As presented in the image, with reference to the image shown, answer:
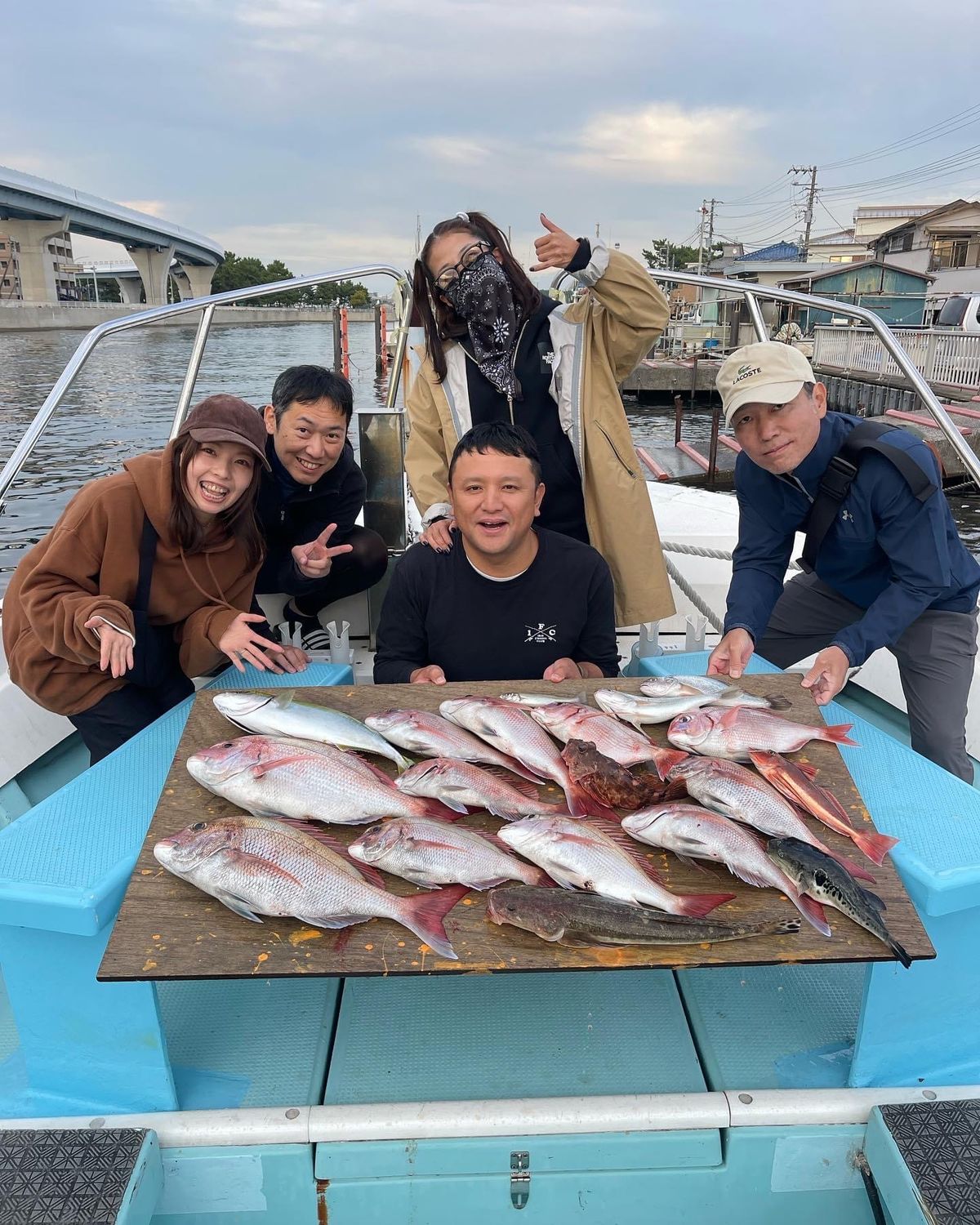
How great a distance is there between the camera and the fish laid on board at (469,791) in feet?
6.46

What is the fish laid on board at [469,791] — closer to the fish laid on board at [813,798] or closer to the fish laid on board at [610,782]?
the fish laid on board at [610,782]

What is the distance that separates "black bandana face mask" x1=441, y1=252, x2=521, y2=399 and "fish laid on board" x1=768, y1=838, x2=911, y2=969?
220 cm

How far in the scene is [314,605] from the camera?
175 inches

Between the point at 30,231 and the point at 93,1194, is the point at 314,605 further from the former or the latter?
the point at 30,231

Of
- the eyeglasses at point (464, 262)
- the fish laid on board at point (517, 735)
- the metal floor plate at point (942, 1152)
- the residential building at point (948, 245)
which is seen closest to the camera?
the metal floor plate at point (942, 1152)

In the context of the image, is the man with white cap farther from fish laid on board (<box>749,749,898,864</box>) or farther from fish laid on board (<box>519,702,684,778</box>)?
fish laid on board (<box>519,702,684,778</box>)

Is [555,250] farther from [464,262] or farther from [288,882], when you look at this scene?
[288,882]

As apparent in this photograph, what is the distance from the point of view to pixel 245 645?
2854 mm

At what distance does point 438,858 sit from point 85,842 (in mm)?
884

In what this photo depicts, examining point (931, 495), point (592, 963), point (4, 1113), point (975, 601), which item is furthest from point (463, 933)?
point (975, 601)

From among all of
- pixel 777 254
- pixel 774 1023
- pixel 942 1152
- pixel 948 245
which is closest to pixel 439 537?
pixel 774 1023

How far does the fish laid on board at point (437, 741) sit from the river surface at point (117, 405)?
5187 mm

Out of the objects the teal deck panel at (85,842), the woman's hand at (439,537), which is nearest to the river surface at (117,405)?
the woman's hand at (439,537)

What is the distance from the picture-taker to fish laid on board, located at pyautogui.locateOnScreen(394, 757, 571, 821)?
77.5 inches
